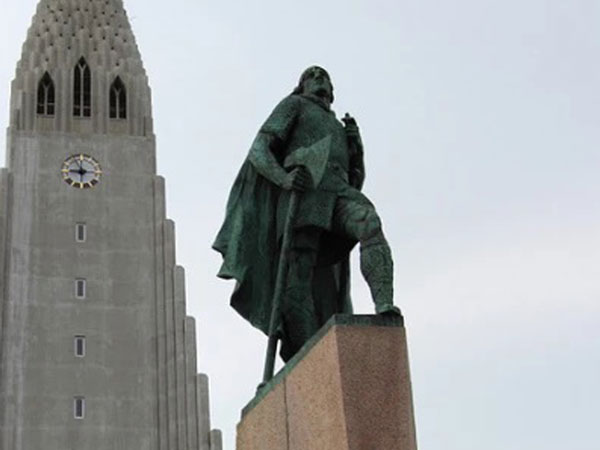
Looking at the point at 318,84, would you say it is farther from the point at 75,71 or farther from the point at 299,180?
the point at 75,71

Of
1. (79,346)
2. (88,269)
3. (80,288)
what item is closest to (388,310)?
(79,346)

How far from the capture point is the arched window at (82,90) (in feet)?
176

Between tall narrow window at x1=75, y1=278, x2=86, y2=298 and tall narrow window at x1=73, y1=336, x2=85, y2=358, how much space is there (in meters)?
1.86

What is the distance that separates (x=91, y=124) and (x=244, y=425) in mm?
45522

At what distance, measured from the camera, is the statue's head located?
9.26 meters

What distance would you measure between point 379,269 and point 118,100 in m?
47.5

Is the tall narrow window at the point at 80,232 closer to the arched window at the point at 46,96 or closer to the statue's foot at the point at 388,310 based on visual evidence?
the arched window at the point at 46,96

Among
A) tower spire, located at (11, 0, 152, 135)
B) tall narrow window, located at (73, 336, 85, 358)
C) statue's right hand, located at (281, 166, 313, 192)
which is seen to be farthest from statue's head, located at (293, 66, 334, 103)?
tower spire, located at (11, 0, 152, 135)

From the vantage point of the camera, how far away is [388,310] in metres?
7.75

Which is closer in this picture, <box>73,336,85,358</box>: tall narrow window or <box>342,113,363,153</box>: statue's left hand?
<box>342,113,363,153</box>: statue's left hand

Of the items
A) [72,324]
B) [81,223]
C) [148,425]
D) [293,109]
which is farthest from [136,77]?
[293,109]

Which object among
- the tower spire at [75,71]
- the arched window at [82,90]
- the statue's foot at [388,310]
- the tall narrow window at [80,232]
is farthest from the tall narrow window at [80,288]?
the statue's foot at [388,310]

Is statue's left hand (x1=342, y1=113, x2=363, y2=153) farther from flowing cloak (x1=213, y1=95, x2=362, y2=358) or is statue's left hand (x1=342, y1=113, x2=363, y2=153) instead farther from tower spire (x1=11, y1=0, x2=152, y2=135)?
tower spire (x1=11, y1=0, x2=152, y2=135)

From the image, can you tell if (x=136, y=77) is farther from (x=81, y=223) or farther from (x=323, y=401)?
(x=323, y=401)
